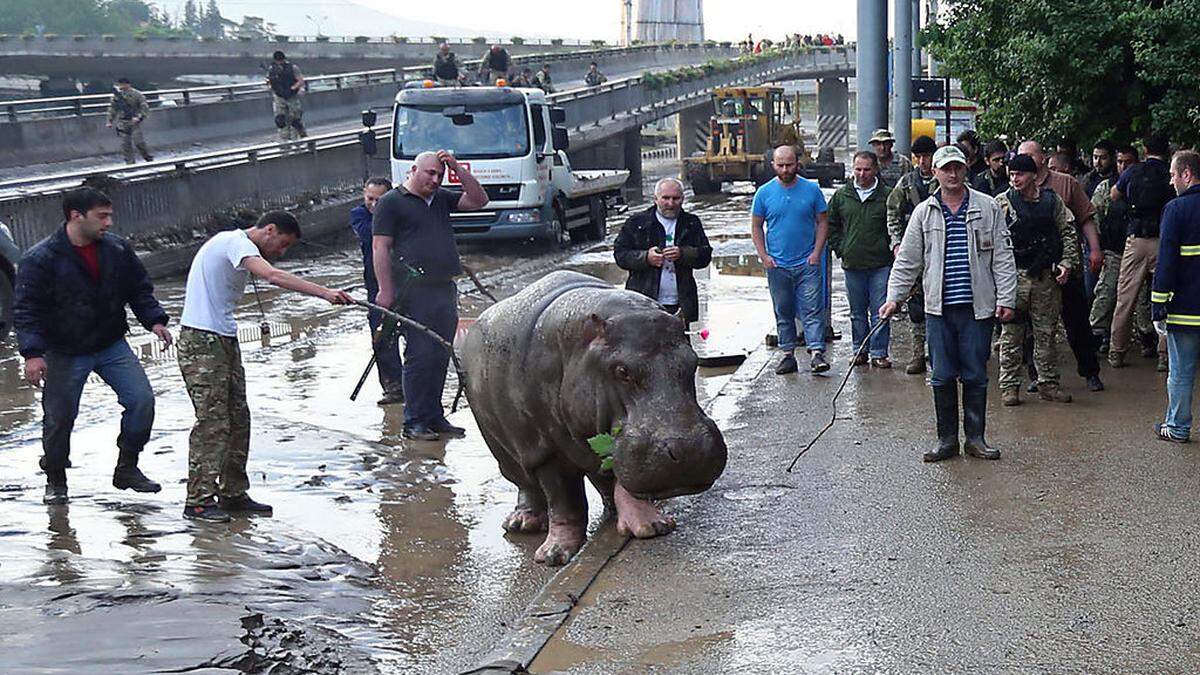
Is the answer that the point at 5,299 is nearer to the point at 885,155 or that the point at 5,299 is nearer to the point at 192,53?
the point at 885,155

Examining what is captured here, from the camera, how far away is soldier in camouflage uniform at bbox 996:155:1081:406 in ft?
35.0

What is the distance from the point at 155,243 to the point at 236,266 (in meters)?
14.5

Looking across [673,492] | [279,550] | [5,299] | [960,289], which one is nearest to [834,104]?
[5,299]

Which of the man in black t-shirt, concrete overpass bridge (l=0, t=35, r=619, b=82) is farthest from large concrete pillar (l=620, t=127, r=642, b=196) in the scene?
the man in black t-shirt

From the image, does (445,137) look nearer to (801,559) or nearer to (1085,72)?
(1085,72)

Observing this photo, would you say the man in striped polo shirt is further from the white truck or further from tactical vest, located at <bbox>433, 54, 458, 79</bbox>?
tactical vest, located at <bbox>433, 54, 458, 79</bbox>

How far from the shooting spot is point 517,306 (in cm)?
830

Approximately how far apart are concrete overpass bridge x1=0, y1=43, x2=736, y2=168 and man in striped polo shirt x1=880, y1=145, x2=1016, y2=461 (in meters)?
26.2

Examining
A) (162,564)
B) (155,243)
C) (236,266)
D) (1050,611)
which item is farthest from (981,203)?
(155,243)

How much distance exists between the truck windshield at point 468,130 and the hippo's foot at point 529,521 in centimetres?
1635

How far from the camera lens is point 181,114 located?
3759cm

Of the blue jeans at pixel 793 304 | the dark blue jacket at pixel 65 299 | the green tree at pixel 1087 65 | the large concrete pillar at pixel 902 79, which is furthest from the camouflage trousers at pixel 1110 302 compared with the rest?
the dark blue jacket at pixel 65 299

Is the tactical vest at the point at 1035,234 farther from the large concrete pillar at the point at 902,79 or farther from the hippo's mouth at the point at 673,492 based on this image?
the large concrete pillar at the point at 902,79

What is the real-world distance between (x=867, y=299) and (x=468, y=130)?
1297 cm
